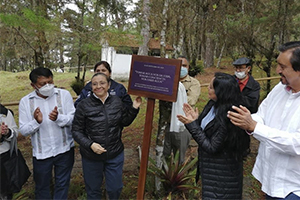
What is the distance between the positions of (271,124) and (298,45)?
64 centimetres

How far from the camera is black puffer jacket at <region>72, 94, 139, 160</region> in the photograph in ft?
8.26

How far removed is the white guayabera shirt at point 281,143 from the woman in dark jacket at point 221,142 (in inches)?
11.4

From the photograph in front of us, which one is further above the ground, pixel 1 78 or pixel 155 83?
pixel 155 83

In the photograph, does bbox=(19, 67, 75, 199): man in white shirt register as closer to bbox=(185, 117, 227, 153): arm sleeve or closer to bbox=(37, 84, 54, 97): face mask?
bbox=(37, 84, 54, 97): face mask

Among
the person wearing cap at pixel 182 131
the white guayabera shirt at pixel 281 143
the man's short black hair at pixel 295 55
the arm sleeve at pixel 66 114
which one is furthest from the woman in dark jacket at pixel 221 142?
the arm sleeve at pixel 66 114

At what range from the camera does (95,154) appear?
2553 mm

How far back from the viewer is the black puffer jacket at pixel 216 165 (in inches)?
81.0

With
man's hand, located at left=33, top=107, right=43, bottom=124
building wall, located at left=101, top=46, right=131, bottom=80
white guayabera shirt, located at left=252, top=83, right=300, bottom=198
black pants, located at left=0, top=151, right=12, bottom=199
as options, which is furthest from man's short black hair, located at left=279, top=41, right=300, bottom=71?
building wall, located at left=101, top=46, right=131, bottom=80

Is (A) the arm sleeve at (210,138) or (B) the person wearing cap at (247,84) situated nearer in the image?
(A) the arm sleeve at (210,138)

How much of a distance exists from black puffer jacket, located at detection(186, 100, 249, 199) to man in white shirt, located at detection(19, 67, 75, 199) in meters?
1.59

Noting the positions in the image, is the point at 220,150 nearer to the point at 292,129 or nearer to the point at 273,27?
the point at 292,129

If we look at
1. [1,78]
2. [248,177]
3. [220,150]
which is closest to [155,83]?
[220,150]

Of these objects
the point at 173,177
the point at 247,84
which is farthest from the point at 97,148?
the point at 247,84

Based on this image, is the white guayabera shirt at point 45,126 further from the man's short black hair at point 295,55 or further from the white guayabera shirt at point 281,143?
the man's short black hair at point 295,55
